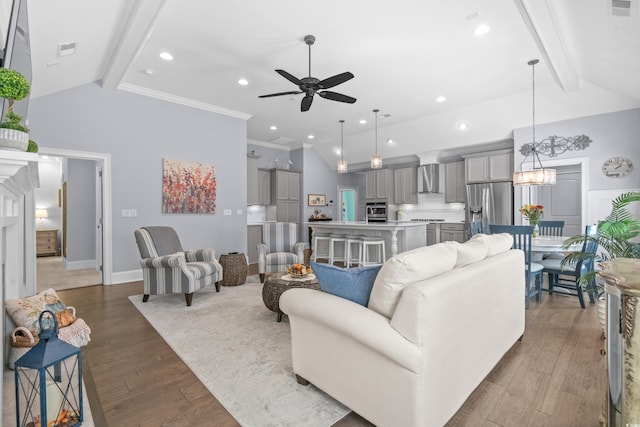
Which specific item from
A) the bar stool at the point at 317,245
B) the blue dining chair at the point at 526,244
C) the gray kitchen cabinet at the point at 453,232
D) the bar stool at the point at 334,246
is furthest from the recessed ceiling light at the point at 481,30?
the gray kitchen cabinet at the point at 453,232

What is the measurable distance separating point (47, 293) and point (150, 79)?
11.1 ft

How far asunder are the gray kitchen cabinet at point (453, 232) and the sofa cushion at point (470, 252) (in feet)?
16.4

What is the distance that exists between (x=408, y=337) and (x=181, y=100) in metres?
5.33

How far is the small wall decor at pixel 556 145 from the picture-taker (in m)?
5.08

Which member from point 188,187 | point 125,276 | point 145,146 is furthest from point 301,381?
point 145,146

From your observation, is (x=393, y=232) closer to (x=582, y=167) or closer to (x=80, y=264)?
(x=582, y=167)

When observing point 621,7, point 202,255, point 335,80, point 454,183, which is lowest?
point 202,255

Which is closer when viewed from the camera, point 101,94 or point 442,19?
point 442,19

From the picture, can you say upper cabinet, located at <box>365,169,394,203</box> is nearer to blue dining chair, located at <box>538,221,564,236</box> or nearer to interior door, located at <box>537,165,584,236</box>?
interior door, located at <box>537,165,584,236</box>

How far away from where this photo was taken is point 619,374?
105 centimetres

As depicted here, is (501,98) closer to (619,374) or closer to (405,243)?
(405,243)

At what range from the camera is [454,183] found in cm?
705

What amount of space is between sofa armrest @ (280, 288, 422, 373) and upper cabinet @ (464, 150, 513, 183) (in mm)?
5828

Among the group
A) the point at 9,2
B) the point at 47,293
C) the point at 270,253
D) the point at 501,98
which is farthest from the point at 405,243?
the point at 9,2
